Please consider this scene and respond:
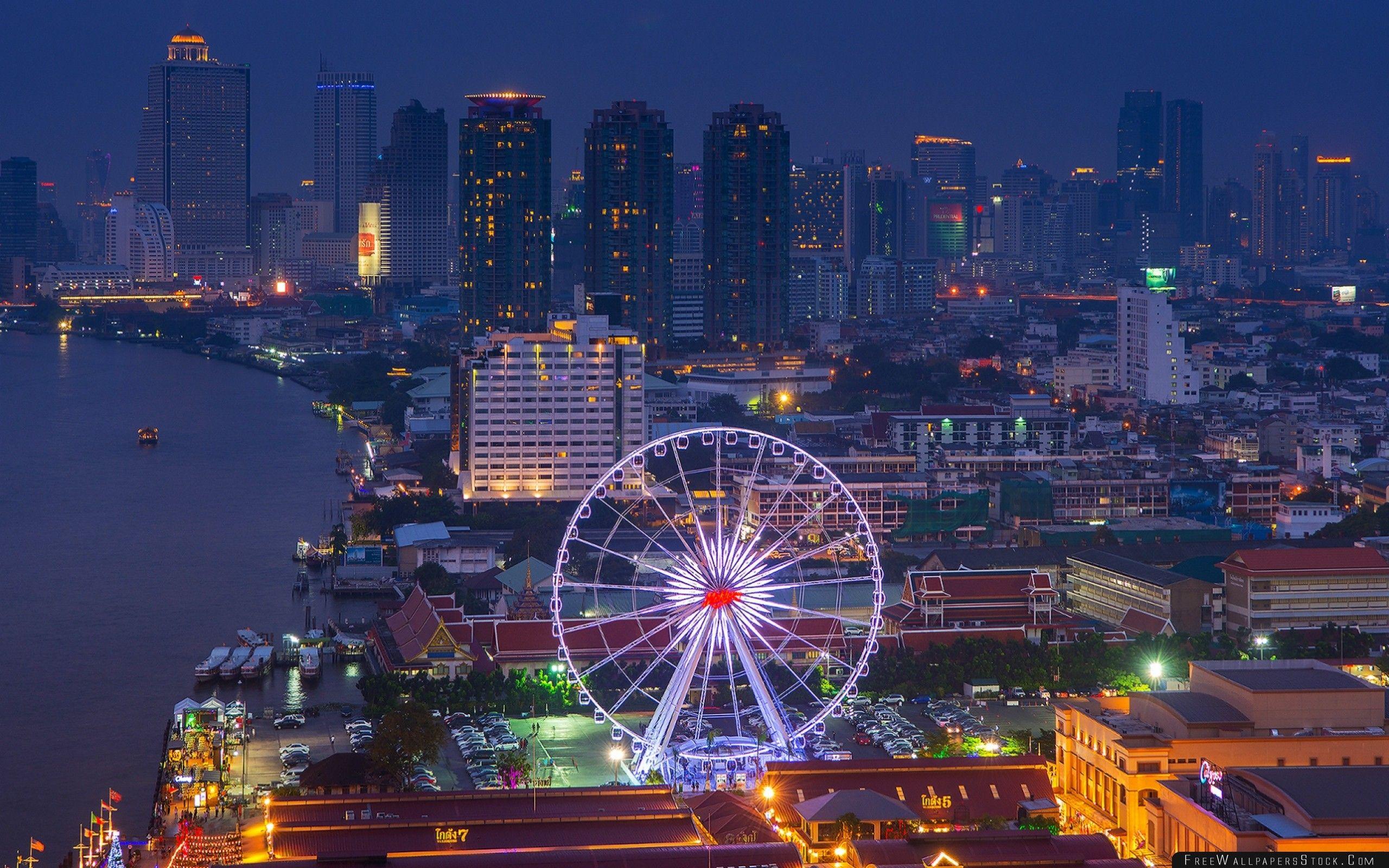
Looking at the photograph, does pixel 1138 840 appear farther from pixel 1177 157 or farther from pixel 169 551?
pixel 1177 157

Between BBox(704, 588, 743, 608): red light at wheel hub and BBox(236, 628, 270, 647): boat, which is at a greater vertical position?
BBox(704, 588, 743, 608): red light at wheel hub

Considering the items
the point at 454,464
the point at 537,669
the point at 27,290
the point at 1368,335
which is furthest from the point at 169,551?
the point at 27,290

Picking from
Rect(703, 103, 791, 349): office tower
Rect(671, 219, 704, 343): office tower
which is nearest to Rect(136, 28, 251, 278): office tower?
Rect(671, 219, 704, 343): office tower

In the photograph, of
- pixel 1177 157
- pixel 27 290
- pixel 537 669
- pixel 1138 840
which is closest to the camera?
pixel 1138 840

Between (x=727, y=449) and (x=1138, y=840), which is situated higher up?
(x=727, y=449)

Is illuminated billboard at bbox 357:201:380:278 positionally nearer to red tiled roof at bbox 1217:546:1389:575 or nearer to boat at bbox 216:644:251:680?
boat at bbox 216:644:251:680
